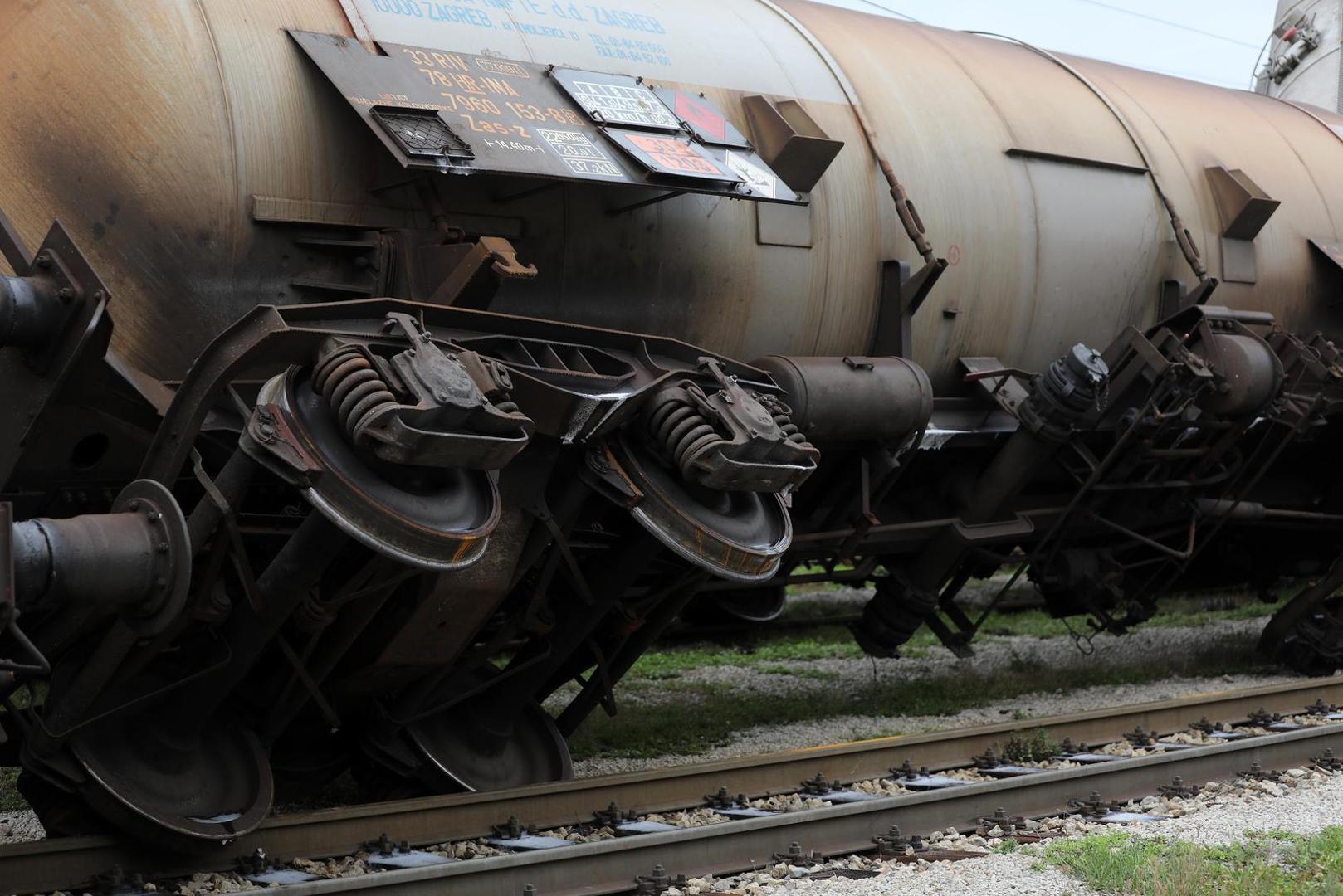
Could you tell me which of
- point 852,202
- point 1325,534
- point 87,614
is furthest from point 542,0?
point 1325,534

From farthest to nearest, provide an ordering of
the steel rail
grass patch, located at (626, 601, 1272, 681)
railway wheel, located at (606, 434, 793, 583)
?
grass patch, located at (626, 601, 1272, 681) < railway wheel, located at (606, 434, 793, 583) < the steel rail

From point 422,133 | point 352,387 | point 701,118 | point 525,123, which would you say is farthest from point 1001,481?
point 352,387

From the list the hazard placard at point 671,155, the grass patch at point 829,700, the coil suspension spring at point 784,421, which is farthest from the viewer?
the grass patch at point 829,700

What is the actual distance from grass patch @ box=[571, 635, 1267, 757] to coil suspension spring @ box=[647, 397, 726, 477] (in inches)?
101

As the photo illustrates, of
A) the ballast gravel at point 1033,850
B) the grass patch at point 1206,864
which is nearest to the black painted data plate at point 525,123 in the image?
the ballast gravel at point 1033,850

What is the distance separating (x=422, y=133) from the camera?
18.9 feet

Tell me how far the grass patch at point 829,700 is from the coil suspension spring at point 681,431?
8.42 feet

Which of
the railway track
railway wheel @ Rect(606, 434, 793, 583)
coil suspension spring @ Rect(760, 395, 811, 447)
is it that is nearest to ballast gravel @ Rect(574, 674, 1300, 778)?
the railway track

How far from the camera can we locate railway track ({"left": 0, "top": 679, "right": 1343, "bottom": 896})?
204 inches

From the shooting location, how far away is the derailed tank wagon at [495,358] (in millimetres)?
5129

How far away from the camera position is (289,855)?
560 centimetres

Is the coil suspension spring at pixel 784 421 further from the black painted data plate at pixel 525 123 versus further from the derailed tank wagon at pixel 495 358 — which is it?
the black painted data plate at pixel 525 123

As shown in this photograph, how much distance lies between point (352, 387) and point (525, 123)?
5.24ft

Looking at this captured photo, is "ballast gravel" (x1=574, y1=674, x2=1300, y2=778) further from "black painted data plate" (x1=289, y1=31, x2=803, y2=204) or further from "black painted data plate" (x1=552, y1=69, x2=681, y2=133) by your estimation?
"black painted data plate" (x1=552, y1=69, x2=681, y2=133)
